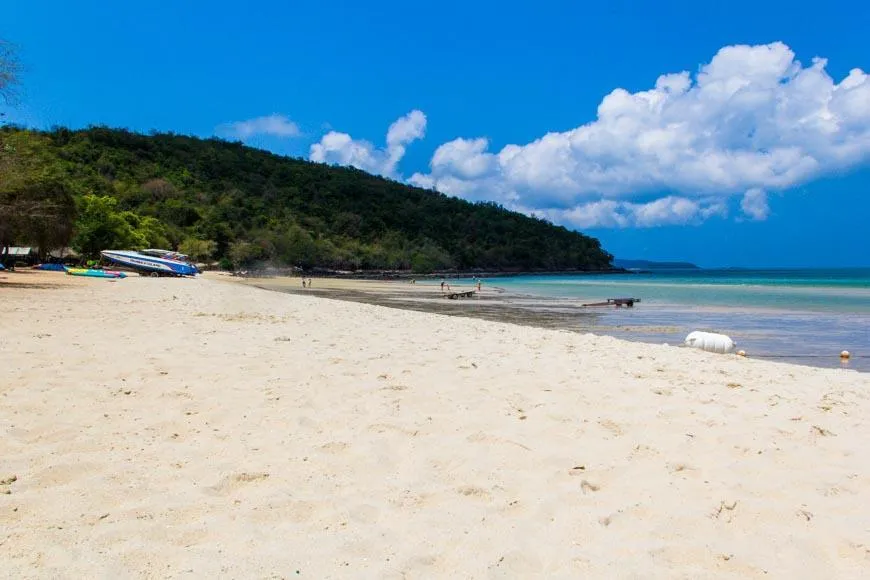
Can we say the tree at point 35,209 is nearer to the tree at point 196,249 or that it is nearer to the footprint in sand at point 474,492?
the footprint in sand at point 474,492

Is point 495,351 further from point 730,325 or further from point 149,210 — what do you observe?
point 149,210

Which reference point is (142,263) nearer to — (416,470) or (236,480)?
(236,480)

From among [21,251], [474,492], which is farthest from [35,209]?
[474,492]

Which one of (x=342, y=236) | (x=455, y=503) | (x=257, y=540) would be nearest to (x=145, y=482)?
(x=257, y=540)

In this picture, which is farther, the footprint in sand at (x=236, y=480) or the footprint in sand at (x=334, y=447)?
the footprint in sand at (x=334, y=447)

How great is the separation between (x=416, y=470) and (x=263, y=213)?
111m

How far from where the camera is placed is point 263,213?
358ft

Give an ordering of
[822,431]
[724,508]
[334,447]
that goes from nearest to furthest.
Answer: [724,508]
[334,447]
[822,431]

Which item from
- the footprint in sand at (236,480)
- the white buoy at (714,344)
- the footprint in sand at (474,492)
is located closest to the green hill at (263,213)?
the white buoy at (714,344)

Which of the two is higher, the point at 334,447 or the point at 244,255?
the point at 244,255

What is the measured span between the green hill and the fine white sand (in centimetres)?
3038

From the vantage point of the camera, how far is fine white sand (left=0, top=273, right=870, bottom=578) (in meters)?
2.73

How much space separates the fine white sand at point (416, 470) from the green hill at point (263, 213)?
3038 cm

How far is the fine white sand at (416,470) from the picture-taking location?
2.73 metres
